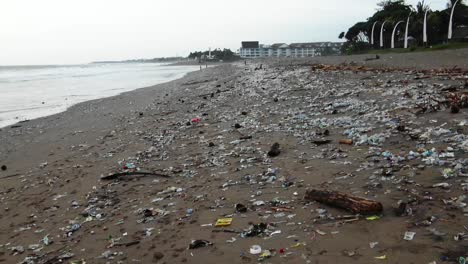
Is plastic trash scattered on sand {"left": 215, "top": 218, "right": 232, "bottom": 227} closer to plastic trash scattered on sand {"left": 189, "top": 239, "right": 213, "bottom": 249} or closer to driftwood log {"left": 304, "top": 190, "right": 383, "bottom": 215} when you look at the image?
plastic trash scattered on sand {"left": 189, "top": 239, "right": 213, "bottom": 249}

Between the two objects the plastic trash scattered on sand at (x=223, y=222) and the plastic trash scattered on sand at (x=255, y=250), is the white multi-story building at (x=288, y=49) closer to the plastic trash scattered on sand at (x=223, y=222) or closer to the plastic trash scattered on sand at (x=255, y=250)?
the plastic trash scattered on sand at (x=223, y=222)

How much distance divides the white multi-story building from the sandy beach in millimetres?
111291

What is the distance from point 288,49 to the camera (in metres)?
136

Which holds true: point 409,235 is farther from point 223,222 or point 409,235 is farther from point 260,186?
point 260,186

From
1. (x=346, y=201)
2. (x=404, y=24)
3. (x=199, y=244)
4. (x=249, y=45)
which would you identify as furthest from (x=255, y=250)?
(x=249, y=45)

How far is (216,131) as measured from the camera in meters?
9.49

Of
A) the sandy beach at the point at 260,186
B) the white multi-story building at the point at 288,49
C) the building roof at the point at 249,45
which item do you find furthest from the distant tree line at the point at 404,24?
the building roof at the point at 249,45

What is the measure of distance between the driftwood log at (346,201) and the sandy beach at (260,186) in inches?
3.2

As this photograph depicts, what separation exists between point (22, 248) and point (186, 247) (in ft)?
7.51

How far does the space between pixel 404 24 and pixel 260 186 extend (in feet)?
184

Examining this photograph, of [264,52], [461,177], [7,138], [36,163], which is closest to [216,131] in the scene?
[36,163]

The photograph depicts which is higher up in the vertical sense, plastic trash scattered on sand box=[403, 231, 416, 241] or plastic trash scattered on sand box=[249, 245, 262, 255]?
plastic trash scattered on sand box=[403, 231, 416, 241]

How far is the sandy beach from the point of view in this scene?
11.6 feet

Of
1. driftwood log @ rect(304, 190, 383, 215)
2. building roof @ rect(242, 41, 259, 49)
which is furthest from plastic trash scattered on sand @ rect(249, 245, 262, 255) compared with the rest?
building roof @ rect(242, 41, 259, 49)
